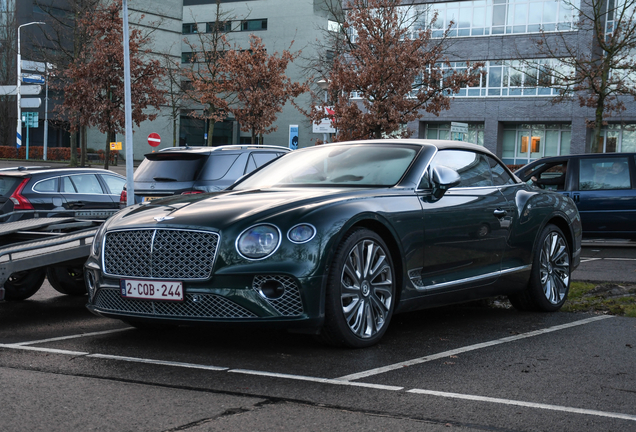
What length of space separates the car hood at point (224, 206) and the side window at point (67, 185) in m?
7.77

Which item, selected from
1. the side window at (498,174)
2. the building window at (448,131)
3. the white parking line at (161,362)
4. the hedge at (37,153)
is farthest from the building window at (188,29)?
the white parking line at (161,362)

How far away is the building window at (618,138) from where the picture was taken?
161 ft

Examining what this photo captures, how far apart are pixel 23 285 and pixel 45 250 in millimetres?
2026

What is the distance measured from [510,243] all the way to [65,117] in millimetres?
63409

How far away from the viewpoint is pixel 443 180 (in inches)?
252

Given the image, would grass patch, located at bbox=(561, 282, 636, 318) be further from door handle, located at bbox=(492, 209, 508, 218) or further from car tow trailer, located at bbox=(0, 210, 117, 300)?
car tow trailer, located at bbox=(0, 210, 117, 300)

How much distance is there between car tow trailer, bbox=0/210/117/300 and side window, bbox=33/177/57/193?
403cm

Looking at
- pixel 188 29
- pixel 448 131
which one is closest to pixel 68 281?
pixel 448 131

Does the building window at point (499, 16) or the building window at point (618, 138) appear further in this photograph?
the building window at point (618, 138)

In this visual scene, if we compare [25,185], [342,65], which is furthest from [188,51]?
[25,185]

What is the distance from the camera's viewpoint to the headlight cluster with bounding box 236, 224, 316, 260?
5309 millimetres

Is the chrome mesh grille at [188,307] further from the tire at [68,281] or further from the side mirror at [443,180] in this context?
the tire at [68,281]

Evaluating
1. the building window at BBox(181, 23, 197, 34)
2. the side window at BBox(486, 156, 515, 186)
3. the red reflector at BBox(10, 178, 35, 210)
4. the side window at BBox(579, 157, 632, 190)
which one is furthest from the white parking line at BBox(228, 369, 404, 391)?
the building window at BBox(181, 23, 197, 34)

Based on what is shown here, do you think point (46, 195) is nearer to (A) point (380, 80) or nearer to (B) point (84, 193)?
(B) point (84, 193)
